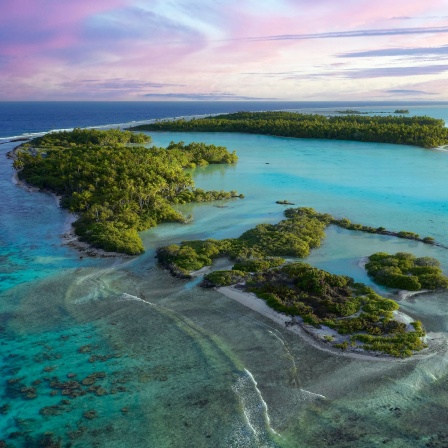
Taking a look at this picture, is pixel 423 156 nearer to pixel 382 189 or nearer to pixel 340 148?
pixel 340 148

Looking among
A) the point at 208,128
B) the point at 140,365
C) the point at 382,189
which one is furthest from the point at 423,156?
the point at 140,365

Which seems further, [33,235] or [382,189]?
[382,189]

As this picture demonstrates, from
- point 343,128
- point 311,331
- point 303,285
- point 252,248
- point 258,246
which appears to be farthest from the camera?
point 343,128

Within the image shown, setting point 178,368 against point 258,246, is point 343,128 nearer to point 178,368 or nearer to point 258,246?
point 258,246

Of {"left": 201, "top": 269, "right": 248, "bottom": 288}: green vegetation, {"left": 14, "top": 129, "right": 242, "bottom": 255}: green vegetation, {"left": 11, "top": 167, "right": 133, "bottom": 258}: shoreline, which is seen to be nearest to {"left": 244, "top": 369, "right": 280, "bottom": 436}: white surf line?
{"left": 201, "top": 269, "right": 248, "bottom": 288}: green vegetation

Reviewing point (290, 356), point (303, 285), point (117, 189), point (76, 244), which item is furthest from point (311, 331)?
point (117, 189)
